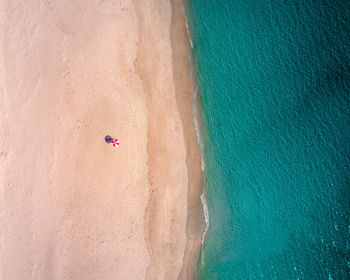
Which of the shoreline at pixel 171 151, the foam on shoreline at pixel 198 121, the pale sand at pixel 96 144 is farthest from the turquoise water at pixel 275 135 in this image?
the pale sand at pixel 96 144

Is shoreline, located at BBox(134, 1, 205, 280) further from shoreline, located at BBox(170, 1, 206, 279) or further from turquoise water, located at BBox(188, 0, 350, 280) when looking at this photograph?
turquoise water, located at BBox(188, 0, 350, 280)

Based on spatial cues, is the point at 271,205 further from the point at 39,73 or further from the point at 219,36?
the point at 39,73

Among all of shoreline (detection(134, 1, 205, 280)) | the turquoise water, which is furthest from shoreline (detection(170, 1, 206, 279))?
the turquoise water

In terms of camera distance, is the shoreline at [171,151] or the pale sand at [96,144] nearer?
the pale sand at [96,144]

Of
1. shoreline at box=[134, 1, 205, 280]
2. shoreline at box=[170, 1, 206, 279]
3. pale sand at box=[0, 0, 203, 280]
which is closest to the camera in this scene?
pale sand at box=[0, 0, 203, 280]

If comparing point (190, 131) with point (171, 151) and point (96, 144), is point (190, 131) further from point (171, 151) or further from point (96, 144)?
point (96, 144)

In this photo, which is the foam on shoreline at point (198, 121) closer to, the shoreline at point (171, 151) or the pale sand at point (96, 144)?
the shoreline at point (171, 151)

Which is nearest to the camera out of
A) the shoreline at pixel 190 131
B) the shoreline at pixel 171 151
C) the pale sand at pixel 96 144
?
the pale sand at pixel 96 144
